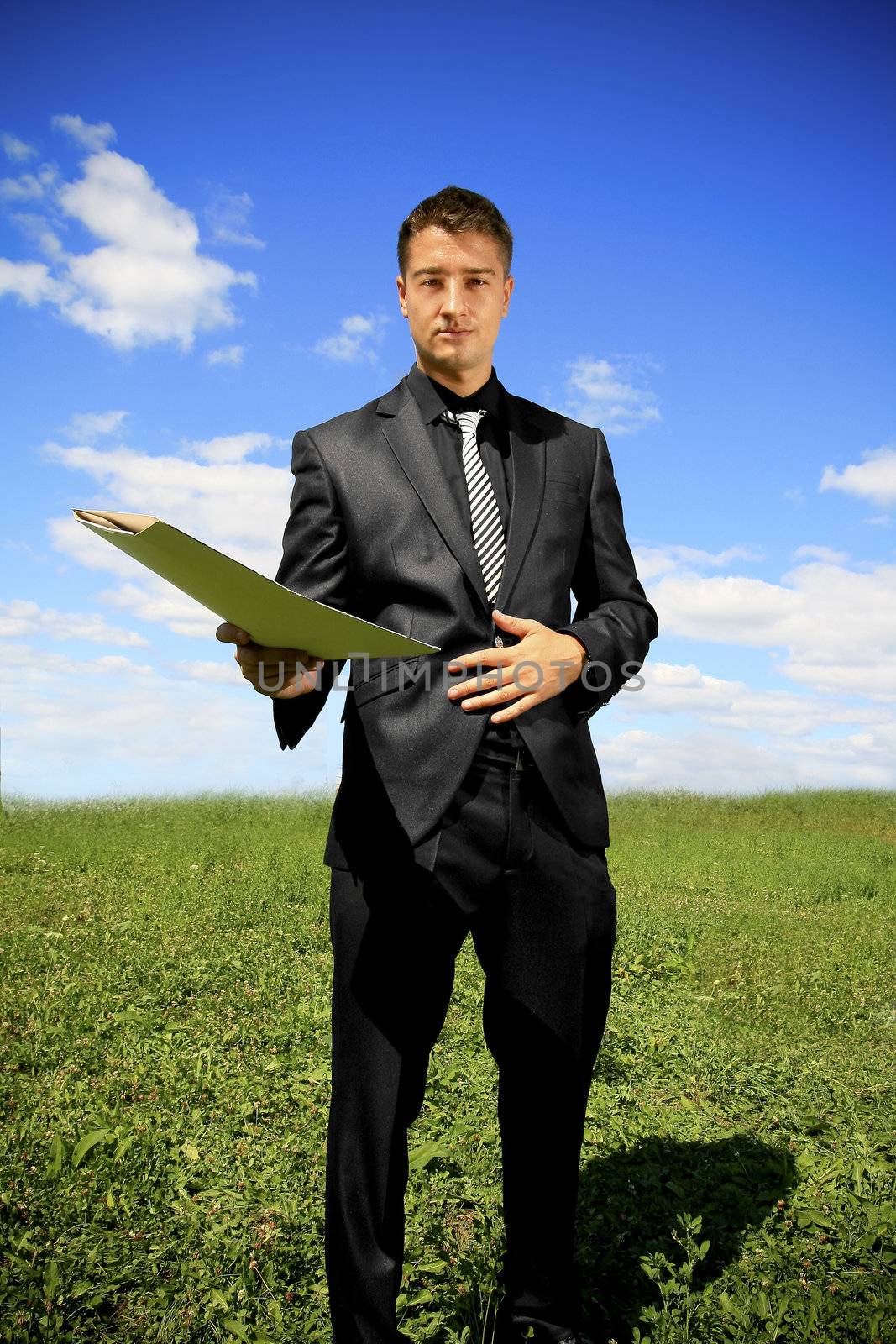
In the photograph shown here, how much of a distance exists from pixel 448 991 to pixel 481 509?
4.54ft

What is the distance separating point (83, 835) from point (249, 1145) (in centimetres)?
741

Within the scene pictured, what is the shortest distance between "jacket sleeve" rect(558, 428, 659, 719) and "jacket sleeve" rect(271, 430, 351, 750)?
25.8 inches

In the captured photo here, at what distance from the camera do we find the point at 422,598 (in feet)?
8.77

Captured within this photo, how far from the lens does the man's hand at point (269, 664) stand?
7.98 ft

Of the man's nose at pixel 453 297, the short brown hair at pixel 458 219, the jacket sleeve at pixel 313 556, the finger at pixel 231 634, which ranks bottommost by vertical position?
the finger at pixel 231 634

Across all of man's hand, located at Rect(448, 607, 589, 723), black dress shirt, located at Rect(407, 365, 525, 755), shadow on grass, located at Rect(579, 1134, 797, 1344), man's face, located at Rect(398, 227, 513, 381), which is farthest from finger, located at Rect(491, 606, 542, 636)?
shadow on grass, located at Rect(579, 1134, 797, 1344)

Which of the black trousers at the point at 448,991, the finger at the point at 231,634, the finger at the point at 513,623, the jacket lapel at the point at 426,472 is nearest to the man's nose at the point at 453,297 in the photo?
the jacket lapel at the point at 426,472

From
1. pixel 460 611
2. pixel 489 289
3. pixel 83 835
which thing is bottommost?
pixel 83 835

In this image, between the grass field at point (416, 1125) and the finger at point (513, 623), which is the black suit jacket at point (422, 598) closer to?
the finger at point (513, 623)

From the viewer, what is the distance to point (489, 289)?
2770mm

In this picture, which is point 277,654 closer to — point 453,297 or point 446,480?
point 446,480

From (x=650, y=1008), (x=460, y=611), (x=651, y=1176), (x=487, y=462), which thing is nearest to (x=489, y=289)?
(x=487, y=462)

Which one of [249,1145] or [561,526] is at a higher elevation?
[561,526]

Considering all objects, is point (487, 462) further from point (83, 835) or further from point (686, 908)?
point (83, 835)
